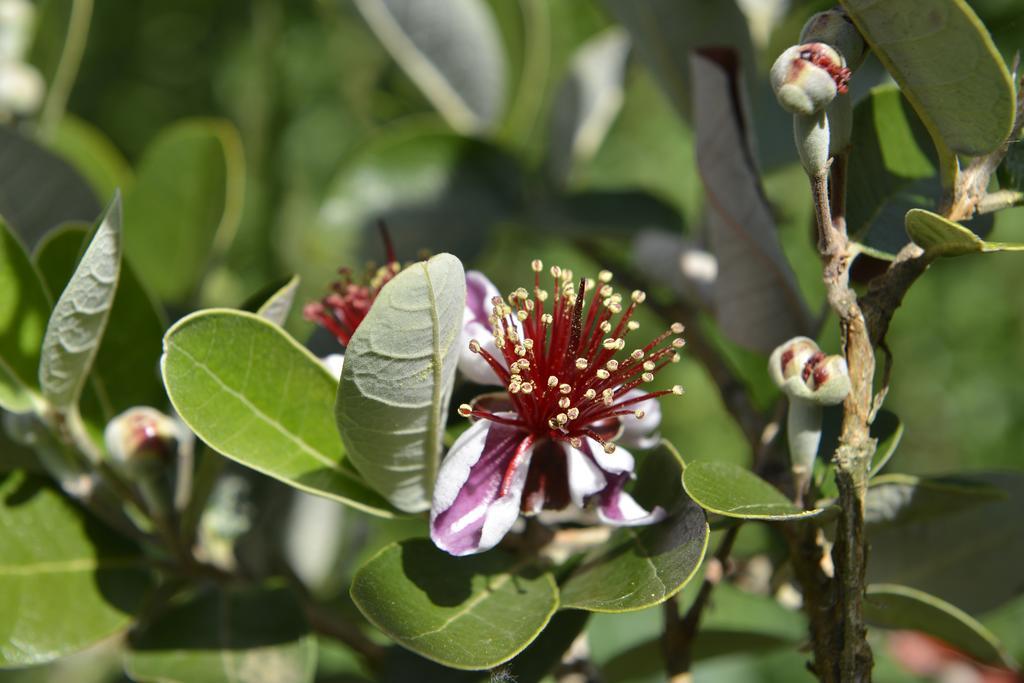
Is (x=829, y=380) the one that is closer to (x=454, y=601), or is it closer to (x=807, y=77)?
(x=807, y=77)

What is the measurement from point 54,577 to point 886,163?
0.83 metres

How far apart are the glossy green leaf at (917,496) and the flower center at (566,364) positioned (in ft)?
0.70

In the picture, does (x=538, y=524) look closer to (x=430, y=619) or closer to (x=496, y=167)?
(x=430, y=619)

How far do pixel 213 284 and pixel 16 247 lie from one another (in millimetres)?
735

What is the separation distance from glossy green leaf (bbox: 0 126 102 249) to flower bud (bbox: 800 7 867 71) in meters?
0.81

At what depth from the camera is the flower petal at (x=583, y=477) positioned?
0.84 meters

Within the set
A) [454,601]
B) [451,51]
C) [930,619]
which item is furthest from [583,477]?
[451,51]

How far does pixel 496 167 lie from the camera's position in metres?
1.47

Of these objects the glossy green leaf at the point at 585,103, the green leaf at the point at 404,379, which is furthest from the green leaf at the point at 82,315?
the glossy green leaf at the point at 585,103

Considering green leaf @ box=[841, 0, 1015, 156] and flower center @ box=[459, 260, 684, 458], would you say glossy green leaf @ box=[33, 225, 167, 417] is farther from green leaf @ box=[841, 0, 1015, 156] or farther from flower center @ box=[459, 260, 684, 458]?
green leaf @ box=[841, 0, 1015, 156]

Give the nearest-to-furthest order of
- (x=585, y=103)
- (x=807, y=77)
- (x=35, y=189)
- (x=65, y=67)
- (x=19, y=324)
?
(x=807, y=77)
(x=19, y=324)
(x=35, y=189)
(x=65, y=67)
(x=585, y=103)

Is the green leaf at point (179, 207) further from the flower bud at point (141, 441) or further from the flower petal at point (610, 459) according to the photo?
the flower petal at point (610, 459)

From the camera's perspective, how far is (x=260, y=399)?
869 mm

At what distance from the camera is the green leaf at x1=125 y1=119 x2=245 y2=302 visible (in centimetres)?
125
